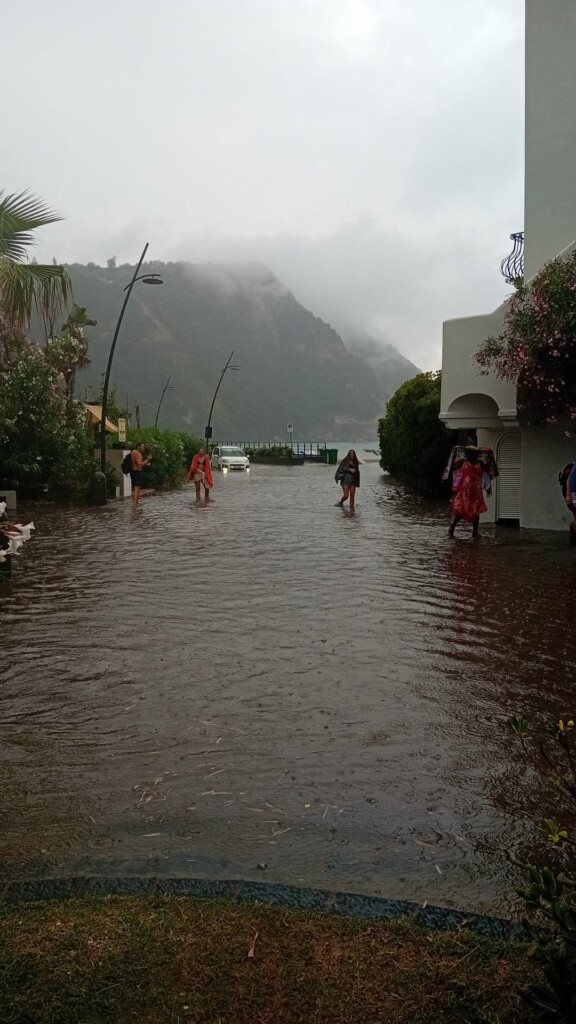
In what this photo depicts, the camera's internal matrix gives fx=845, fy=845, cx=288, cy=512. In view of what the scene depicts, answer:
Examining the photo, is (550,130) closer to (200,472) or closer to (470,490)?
(470,490)

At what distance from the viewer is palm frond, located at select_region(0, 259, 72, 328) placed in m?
11.8

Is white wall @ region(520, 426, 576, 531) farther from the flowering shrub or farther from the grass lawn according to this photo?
the grass lawn

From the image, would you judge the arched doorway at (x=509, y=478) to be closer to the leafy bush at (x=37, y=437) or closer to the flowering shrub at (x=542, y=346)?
the flowering shrub at (x=542, y=346)

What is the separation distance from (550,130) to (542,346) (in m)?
5.30

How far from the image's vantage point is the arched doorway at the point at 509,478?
1814 centimetres

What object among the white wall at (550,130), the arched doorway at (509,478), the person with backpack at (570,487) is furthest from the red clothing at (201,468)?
the person with backpack at (570,487)

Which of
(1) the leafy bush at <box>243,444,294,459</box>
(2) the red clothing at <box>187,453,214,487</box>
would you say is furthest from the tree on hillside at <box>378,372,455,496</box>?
(1) the leafy bush at <box>243,444,294,459</box>

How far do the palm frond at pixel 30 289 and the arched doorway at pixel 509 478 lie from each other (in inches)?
379

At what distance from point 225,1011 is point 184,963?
25 centimetres

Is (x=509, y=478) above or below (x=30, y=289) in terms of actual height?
below

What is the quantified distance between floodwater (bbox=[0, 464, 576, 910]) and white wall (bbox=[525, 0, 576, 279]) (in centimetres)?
831

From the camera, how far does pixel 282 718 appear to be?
5480 mm

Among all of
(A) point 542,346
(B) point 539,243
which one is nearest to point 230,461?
(B) point 539,243

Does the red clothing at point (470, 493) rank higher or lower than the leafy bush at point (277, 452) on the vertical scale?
lower
